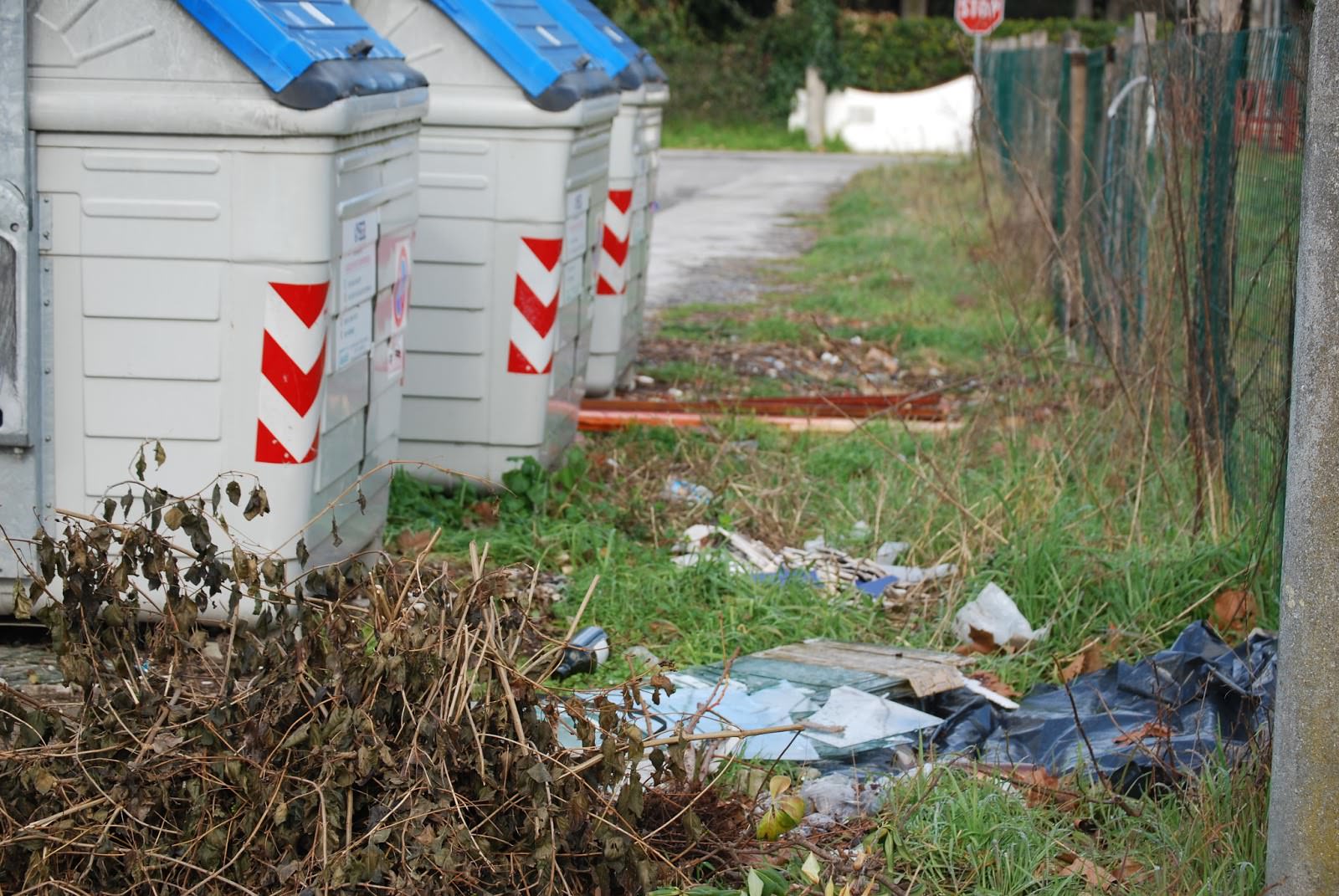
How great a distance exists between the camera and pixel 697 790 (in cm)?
322

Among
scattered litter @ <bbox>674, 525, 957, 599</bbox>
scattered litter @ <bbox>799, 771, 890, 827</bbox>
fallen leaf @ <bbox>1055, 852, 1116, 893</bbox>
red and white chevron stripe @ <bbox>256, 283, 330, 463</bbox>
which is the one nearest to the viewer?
fallen leaf @ <bbox>1055, 852, 1116, 893</bbox>

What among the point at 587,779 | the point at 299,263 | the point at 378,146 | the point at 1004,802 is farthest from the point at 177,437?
the point at 1004,802

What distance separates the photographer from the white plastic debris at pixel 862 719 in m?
3.80

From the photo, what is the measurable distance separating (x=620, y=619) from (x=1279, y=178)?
2.32 metres

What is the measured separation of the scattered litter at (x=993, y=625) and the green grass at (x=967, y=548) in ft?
0.18

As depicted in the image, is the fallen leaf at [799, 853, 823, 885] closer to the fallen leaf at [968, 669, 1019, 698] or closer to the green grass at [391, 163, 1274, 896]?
the green grass at [391, 163, 1274, 896]

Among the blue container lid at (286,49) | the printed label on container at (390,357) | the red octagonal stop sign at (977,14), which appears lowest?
the printed label on container at (390,357)

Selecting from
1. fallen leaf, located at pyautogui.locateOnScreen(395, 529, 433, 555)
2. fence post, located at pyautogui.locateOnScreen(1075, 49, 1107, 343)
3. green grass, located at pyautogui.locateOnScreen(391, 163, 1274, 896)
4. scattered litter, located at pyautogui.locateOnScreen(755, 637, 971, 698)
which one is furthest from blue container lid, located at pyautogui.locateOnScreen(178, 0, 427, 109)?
fence post, located at pyautogui.locateOnScreen(1075, 49, 1107, 343)

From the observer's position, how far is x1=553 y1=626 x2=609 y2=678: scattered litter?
425cm

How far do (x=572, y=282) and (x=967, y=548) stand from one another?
211cm

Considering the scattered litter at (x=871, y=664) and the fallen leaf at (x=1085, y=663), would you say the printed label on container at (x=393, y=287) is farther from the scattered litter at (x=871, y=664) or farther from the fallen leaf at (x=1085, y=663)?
the fallen leaf at (x=1085, y=663)

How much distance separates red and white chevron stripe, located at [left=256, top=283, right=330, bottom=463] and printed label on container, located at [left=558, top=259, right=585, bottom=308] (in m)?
1.89

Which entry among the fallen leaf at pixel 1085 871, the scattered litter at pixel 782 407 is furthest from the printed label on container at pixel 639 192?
the fallen leaf at pixel 1085 871

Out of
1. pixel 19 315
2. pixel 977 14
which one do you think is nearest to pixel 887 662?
pixel 19 315
